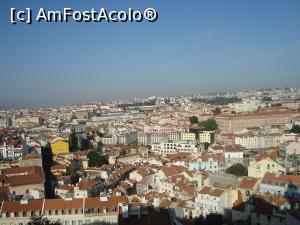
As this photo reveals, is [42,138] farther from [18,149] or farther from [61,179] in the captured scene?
[61,179]

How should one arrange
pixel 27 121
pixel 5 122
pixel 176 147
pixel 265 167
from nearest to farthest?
1. pixel 265 167
2. pixel 176 147
3. pixel 27 121
4. pixel 5 122

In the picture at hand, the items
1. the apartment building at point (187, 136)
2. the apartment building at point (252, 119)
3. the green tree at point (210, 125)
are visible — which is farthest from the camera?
the apartment building at point (252, 119)

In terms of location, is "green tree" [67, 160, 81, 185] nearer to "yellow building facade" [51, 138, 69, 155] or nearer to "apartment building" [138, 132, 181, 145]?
"yellow building facade" [51, 138, 69, 155]

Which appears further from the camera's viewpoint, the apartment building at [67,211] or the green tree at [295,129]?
the green tree at [295,129]

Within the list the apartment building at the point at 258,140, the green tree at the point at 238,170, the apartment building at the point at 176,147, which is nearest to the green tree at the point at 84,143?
the apartment building at the point at 176,147

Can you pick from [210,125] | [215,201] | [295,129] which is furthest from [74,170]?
[210,125]

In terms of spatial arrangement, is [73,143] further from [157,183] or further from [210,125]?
[157,183]

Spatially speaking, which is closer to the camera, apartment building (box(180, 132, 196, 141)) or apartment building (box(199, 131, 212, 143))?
apartment building (box(199, 131, 212, 143))

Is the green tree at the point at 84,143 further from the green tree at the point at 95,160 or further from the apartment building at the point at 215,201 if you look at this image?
the apartment building at the point at 215,201

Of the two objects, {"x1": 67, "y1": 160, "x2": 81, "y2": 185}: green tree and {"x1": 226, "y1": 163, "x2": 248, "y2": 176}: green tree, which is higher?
{"x1": 226, "y1": 163, "x2": 248, "y2": 176}: green tree

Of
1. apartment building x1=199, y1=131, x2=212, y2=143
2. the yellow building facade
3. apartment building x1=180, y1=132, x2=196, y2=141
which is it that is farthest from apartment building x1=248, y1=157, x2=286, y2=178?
apartment building x1=180, y1=132, x2=196, y2=141

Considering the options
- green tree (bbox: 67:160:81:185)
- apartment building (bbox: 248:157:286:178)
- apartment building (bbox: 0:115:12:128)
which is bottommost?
apartment building (bbox: 0:115:12:128)

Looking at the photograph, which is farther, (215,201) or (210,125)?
(210,125)
